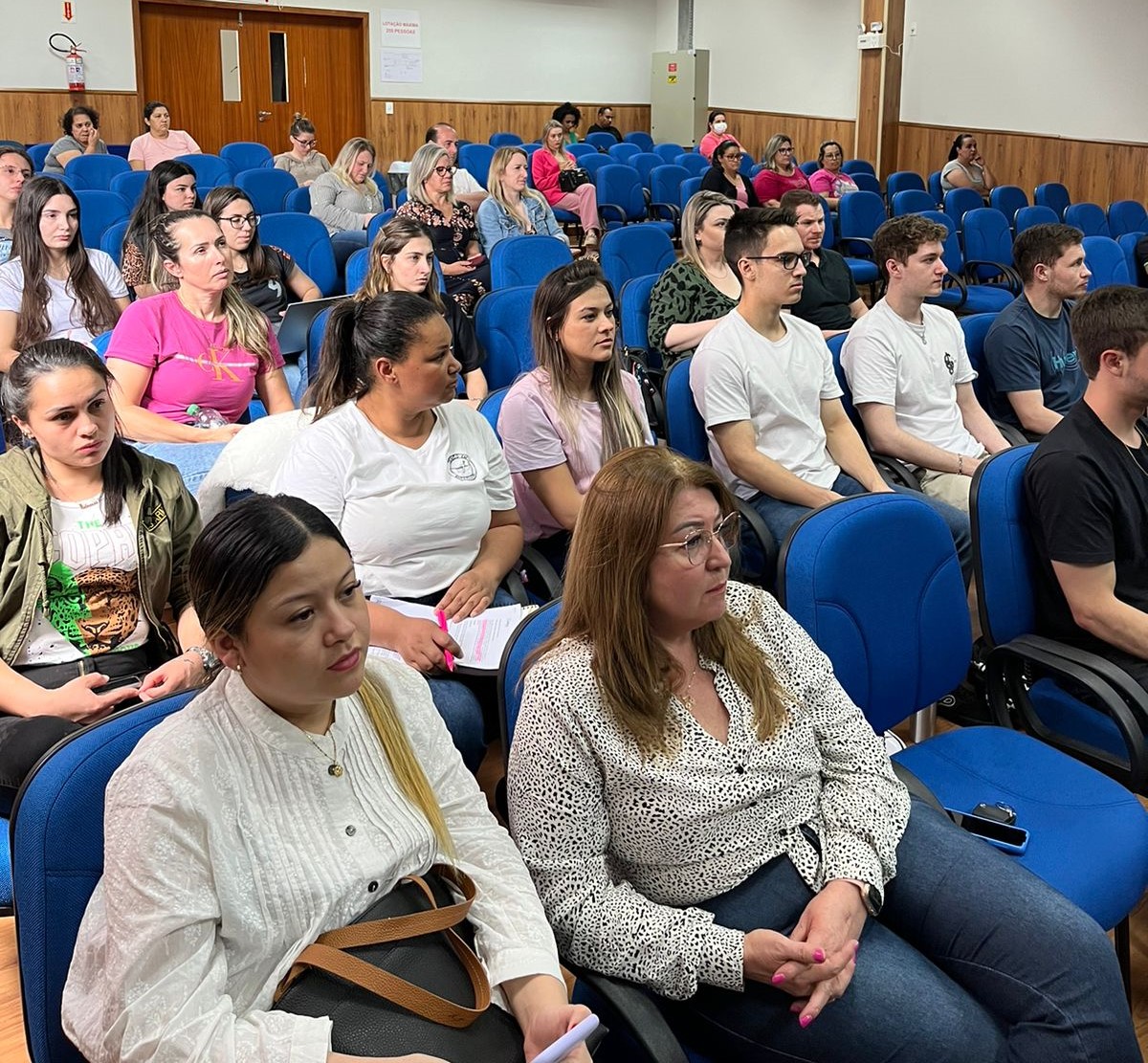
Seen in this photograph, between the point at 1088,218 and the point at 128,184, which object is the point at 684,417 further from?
the point at 1088,218

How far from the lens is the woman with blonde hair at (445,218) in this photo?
5938 millimetres

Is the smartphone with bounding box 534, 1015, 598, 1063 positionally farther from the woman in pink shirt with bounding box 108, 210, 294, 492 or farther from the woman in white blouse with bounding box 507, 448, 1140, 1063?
the woman in pink shirt with bounding box 108, 210, 294, 492

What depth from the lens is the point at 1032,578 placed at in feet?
8.07

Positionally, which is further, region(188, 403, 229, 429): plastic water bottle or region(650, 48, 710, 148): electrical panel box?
region(650, 48, 710, 148): electrical panel box

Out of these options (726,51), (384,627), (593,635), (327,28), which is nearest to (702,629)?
(593,635)

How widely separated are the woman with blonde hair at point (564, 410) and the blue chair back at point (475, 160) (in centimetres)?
796

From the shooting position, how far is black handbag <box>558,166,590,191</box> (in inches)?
365

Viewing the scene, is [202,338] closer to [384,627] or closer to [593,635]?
[384,627]

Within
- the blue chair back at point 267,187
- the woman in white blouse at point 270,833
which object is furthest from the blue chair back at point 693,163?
the woman in white blouse at point 270,833

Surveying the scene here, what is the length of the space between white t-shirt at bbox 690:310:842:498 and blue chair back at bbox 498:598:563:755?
4.94ft

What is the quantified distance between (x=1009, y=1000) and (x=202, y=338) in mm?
2801

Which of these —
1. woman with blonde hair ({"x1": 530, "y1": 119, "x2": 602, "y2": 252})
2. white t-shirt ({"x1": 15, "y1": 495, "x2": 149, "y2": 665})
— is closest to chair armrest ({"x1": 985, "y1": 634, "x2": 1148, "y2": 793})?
white t-shirt ({"x1": 15, "y1": 495, "x2": 149, "y2": 665})

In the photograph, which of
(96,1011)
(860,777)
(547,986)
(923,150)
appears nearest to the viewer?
(96,1011)

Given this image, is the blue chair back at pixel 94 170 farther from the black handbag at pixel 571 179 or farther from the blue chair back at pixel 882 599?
the blue chair back at pixel 882 599
